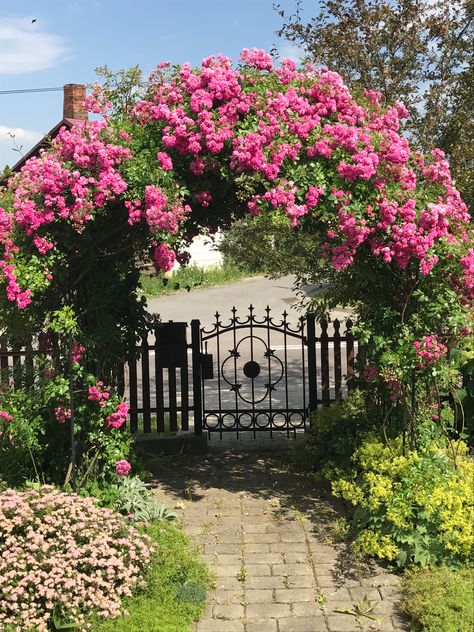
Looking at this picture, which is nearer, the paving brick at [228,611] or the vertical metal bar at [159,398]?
A: the paving brick at [228,611]

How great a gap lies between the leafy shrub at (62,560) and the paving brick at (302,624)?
3.27 feet

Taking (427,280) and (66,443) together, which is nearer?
(427,280)

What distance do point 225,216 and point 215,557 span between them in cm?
291

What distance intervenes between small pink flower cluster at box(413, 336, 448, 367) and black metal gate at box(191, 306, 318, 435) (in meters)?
1.87

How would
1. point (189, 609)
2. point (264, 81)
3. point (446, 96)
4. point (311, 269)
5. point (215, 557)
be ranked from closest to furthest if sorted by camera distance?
point (189, 609) < point (215, 557) < point (264, 81) < point (311, 269) < point (446, 96)

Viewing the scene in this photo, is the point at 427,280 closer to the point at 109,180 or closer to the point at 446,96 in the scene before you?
the point at 109,180

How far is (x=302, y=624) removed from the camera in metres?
4.56

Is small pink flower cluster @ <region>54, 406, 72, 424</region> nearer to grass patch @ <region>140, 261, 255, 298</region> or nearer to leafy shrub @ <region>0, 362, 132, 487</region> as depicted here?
leafy shrub @ <region>0, 362, 132, 487</region>

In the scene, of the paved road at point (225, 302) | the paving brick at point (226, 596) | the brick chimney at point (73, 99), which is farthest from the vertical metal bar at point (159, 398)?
the brick chimney at point (73, 99)

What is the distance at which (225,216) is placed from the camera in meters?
6.59

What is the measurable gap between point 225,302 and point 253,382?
15250mm

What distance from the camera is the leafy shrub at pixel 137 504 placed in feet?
19.7

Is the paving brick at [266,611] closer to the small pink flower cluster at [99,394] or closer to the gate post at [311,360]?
the small pink flower cluster at [99,394]

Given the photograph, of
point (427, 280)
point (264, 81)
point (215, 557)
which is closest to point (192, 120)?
point (264, 81)
